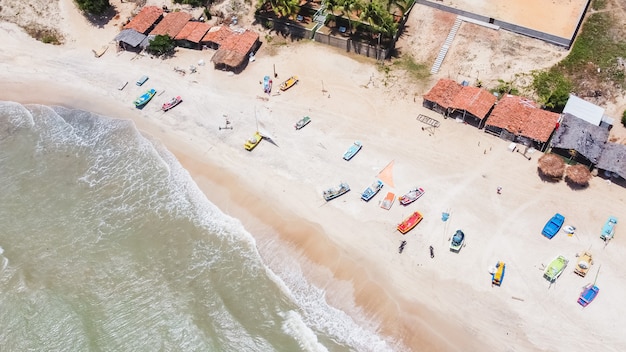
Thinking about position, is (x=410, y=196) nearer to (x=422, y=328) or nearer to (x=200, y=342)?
(x=422, y=328)

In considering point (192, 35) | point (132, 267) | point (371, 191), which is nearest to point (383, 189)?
point (371, 191)

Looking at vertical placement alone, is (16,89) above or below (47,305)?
above

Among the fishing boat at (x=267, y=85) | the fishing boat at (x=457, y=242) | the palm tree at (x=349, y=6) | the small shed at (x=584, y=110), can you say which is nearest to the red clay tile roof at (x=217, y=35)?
the fishing boat at (x=267, y=85)

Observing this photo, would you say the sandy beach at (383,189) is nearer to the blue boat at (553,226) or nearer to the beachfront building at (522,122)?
the blue boat at (553,226)

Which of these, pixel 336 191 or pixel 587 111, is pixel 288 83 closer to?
pixel 336 191

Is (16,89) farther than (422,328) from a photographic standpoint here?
Yes

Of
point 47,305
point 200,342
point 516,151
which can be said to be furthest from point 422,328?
point 47,305

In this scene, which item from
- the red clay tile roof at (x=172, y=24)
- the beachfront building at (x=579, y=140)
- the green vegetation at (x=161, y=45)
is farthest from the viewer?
the red clay tile roof at (x=172, y=24)
